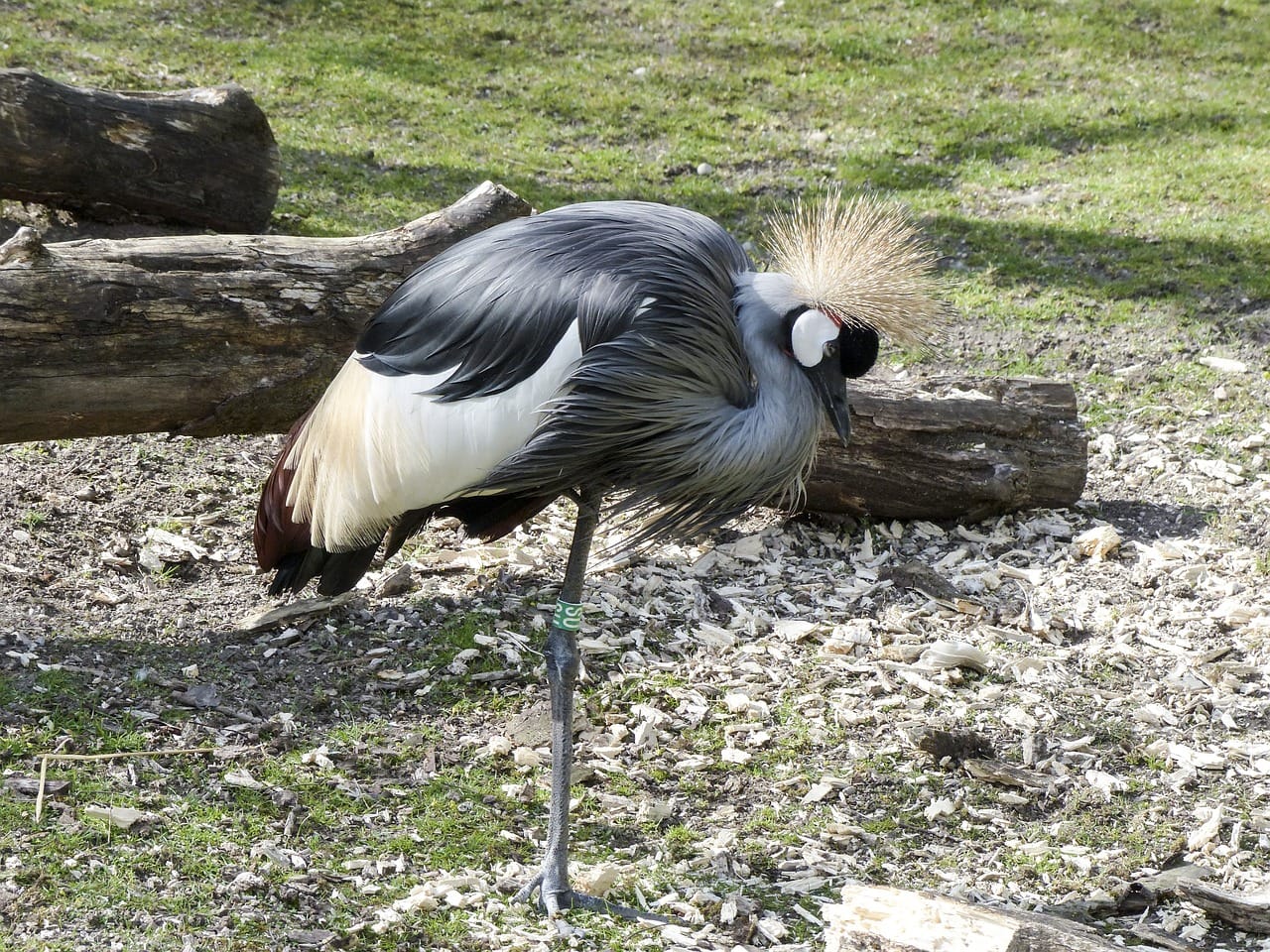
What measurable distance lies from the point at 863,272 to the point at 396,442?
113 cm

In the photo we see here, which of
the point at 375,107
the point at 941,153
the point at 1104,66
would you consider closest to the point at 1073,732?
the point at 941,153

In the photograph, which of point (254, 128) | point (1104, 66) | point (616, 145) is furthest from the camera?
point (1104, 66)

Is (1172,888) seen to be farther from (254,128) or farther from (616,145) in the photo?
(616,145)

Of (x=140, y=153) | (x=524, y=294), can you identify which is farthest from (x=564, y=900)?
(x=140, y=153)

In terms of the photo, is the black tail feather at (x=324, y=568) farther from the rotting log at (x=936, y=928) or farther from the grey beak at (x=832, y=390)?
the rotting log at (x=936, y=928)

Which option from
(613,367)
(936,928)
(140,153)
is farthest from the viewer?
(140,153)

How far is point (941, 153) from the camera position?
8.16 metres

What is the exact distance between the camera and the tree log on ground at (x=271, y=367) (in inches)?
144

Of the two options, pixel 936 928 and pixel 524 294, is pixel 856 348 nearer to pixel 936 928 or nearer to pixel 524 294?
pixel 524 294

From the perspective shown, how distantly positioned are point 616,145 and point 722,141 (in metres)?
0.71

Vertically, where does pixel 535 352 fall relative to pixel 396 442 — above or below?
above

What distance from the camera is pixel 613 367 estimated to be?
2.72 m

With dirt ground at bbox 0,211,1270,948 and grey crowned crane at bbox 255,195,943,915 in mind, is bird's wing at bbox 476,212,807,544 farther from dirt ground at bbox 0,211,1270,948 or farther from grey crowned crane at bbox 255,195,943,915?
dirt ground at bbox 0,211,1270,948

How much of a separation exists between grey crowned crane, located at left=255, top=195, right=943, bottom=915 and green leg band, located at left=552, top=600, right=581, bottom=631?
0.17 m
